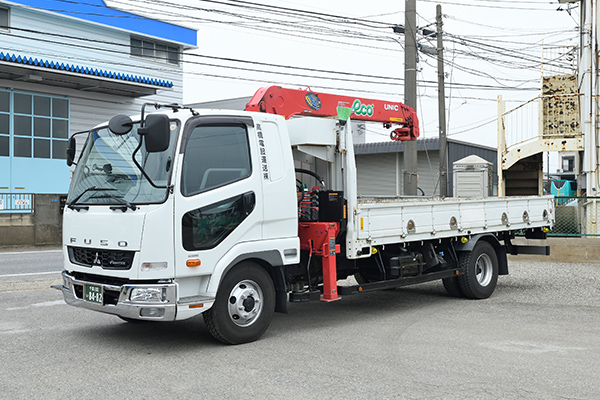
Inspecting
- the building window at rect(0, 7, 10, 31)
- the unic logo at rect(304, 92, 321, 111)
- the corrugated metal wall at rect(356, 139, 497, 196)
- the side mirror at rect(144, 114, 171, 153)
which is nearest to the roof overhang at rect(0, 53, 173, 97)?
the building window at rect(0, 7, 10, 31)

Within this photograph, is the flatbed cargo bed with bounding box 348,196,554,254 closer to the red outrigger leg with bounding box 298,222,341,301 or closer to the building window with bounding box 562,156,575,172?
the red outrigger leg with bounding box 298,222,341,301

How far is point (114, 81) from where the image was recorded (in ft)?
75.0

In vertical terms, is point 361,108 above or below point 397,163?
below

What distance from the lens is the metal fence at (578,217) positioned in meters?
15.6

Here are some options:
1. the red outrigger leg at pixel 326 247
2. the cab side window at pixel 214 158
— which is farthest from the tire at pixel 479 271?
the cab side window at pixel 214 158

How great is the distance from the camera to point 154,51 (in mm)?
26984

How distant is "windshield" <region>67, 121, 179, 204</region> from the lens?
21.0ft

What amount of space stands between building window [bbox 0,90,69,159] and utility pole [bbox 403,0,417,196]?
13.2 metres

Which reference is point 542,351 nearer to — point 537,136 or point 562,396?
point 562,396

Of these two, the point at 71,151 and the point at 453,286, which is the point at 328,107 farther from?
the point at 71,151

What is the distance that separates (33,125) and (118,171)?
58.5 ft

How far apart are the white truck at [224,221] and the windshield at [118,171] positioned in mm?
14

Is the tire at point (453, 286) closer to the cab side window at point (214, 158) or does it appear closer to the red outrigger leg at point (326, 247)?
the red outrigger leg at point (326, 247)

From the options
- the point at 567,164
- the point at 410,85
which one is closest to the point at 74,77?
the point at 410,85
